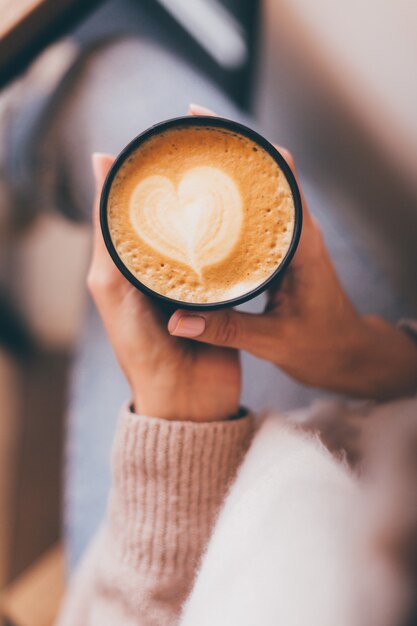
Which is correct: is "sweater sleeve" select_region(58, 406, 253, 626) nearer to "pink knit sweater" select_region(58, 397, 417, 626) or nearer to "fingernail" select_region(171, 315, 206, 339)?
"pink knit sweater" select_region(58, 397, 417, 626)

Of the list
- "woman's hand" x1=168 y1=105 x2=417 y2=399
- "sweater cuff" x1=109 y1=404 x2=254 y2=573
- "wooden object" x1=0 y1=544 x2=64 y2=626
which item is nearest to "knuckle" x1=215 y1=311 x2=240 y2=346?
"woman's hand" x1=168 y1=105 x2=417 y2=399

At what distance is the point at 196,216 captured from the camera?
444 mm

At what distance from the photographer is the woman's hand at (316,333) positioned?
513 millimetres

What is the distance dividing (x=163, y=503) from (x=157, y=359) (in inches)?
6.1

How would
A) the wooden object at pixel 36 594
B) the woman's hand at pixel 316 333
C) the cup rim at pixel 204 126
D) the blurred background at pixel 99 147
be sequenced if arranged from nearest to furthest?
the cup rim at pixel 204 126
the woman's hand at pixel 316 333
the blurred background at pixel 99 147
the wooden object at pixel 36 594

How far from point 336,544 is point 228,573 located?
0.35 ft

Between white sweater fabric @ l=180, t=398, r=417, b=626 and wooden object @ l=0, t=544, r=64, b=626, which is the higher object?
white sweater fabric @ l=180, t=398, r=417, b=626

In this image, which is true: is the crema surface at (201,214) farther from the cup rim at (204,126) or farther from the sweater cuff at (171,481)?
the sweater cuff at (171,481)

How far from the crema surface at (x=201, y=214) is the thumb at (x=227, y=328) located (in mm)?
35

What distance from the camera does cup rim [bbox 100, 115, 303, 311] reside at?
16.0 inches

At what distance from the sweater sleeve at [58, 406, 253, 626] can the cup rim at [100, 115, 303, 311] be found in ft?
0.62

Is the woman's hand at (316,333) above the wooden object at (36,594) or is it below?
above

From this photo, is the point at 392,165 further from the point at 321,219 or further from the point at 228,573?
the point at 228,573

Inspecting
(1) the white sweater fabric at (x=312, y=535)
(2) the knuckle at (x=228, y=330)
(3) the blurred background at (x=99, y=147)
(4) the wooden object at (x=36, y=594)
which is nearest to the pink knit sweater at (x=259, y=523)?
(1) the white sweater fabric at (x=312, y=535)
